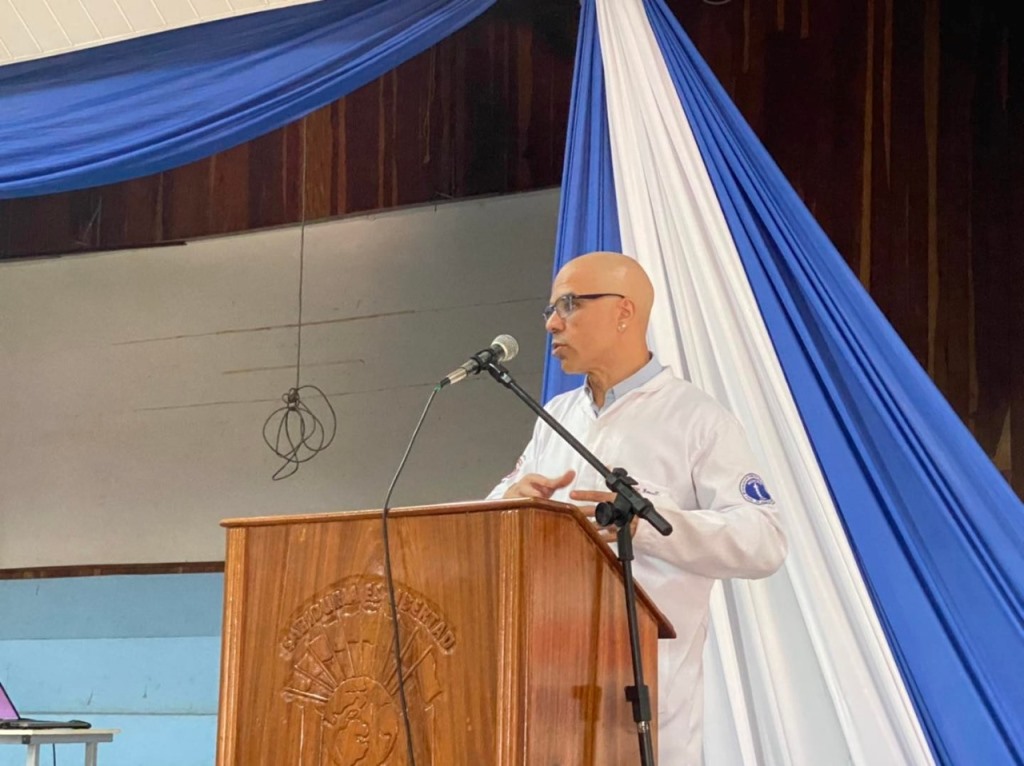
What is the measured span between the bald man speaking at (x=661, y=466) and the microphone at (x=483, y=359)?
0.17 meters

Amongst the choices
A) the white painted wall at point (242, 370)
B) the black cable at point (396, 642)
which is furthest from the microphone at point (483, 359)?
the white painted wall at point (242, 370)

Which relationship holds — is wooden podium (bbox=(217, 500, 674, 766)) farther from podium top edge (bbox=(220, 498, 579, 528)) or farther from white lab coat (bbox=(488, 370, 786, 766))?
white lab coat (bbox=(488, 370, 786, 766))

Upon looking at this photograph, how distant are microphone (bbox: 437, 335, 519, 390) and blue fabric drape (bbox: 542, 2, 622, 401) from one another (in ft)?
3.51

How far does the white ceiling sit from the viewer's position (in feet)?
11.8

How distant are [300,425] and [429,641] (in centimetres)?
421

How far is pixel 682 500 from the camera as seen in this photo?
2.04 m

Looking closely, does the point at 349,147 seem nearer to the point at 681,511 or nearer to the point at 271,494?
the point at 271,494

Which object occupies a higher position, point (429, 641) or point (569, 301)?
point (569, 301)

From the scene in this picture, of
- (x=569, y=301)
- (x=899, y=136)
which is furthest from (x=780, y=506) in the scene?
(x=899, y=136)

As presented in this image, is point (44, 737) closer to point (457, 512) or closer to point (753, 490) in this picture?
point (753, 490)

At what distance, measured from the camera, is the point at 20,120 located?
3.74 meters

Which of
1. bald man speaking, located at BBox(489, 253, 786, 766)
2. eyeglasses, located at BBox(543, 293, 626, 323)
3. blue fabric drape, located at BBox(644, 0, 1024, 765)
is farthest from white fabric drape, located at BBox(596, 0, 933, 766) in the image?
eyeglasses, located at BBox(543, 293, 626, 323)

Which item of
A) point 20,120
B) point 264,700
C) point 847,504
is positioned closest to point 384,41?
point 20,120

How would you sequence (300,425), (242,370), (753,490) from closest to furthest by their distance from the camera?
(753,490) → (300,425) → (242,370)
